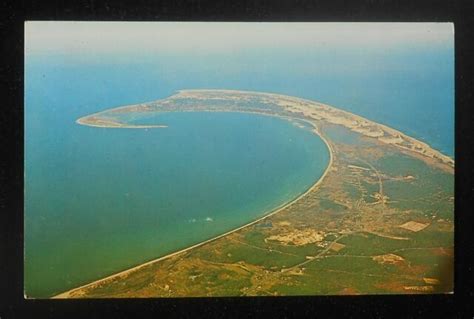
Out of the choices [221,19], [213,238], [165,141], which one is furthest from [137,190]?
[221,19]

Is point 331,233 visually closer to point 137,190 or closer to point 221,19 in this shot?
point 137,190
